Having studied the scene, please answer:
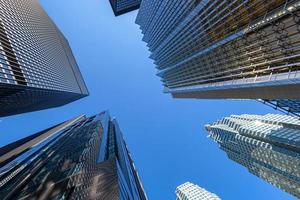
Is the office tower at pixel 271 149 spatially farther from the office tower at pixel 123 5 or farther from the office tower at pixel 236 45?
the office tower at pixel 123 5

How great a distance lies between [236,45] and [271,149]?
344 feet

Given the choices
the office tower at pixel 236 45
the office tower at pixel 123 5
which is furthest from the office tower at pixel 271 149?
the office tower at pixel 123 5

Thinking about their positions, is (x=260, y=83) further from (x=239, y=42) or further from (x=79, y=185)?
(x=79, y=185)

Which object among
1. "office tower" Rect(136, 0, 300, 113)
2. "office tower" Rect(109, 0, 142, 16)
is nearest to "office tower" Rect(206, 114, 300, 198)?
"office tower" Rect(136, 0, 300, 113)

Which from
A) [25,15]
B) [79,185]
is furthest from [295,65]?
[25,15]

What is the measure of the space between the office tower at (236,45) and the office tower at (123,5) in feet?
256

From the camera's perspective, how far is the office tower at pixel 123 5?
6894 inches

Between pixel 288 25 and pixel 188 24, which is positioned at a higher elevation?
pixel 188 24

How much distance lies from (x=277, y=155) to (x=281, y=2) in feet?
389

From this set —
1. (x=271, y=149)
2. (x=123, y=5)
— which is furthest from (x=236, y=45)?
(x=123, y=5)

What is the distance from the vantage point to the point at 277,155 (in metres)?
142

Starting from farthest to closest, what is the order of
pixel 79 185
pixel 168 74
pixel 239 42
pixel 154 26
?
pixel 168 74 < pixel 154 26 < pixel 239 42 < pixel 79 185

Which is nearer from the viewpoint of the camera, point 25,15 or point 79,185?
point 79,185

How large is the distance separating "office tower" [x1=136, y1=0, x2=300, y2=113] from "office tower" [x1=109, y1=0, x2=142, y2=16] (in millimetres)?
77951
